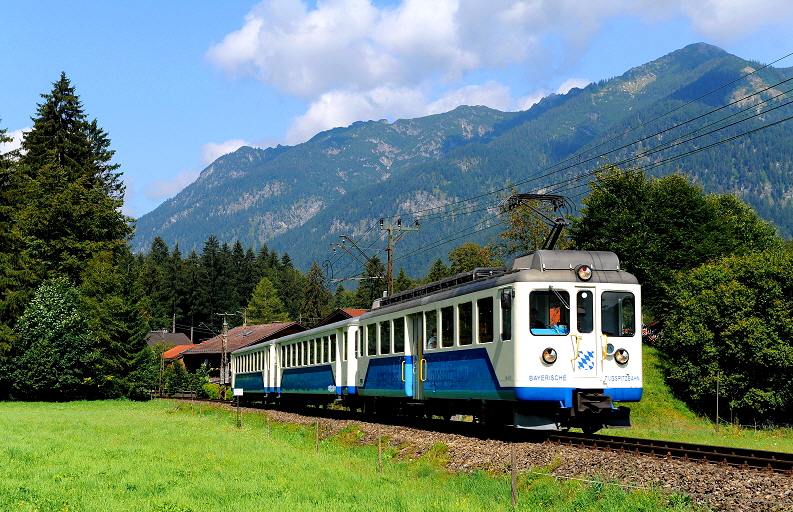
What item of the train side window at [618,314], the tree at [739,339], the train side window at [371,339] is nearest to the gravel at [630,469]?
the train side window at [618,314]

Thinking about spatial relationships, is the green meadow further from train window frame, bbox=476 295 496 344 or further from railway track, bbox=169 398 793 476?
train window frame, bbox=476 295 496 344

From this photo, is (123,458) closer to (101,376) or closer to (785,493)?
(785,493)

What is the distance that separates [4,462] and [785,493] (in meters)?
15.2

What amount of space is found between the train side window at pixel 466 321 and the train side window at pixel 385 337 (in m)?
4.82

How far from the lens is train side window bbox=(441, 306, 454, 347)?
63.4ft

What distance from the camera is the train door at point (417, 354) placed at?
69.0 feet

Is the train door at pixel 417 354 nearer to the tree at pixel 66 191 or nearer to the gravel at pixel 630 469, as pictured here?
the gravel at pixel 630 469

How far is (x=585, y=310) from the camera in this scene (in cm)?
1681

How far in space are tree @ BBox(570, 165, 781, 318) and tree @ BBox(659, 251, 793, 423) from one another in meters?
7.98

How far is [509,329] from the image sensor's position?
54.2 feet

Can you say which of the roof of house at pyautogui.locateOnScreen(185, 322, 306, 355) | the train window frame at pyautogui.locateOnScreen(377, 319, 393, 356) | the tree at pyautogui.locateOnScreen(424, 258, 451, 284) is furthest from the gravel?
the tree at pyautogui.locateOnScreen(424, 258, 451, 284)

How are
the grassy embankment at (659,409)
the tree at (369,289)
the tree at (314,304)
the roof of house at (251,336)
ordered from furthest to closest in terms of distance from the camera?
the tree at (314,304) → the tree at (369,289) → the roof of house at (251,336) → the grassy embankment at (659,409)

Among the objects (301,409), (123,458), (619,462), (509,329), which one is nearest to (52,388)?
(301,409)

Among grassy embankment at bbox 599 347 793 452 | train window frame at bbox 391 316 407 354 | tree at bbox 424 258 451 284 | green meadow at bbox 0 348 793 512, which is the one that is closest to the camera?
green meadow at bbox 0 348 793 512
